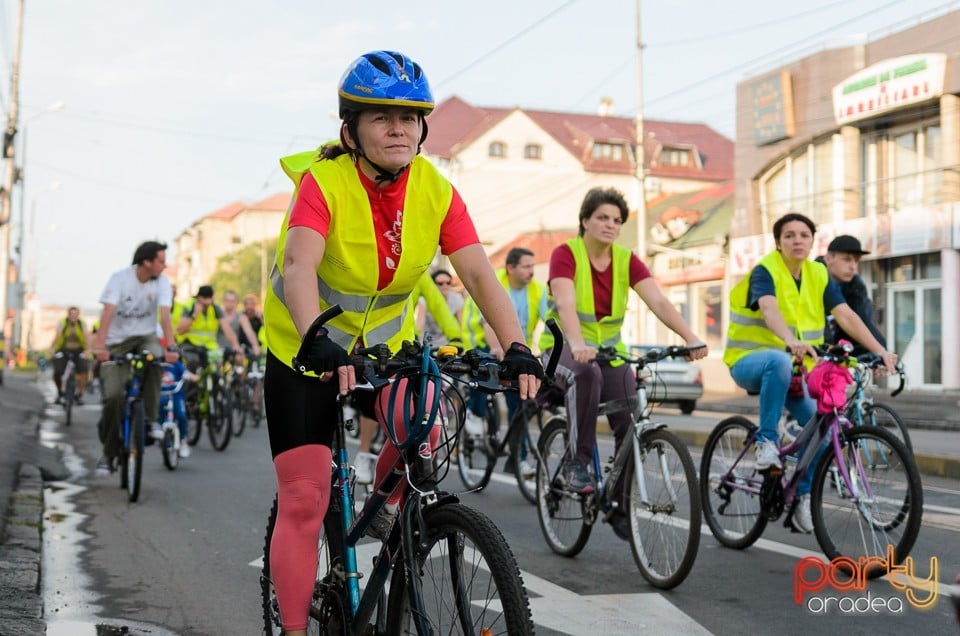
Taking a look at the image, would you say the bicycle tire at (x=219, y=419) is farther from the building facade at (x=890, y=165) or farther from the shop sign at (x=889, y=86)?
the shop sign at (x=889, y=86)

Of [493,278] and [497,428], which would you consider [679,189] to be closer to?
[497,428]

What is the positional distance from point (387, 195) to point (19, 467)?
291 inches

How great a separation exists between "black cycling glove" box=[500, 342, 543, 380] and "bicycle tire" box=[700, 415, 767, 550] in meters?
3.33

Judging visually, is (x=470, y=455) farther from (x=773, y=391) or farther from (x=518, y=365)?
(x=518, y=365)

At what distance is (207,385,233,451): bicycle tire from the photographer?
42.6 ft

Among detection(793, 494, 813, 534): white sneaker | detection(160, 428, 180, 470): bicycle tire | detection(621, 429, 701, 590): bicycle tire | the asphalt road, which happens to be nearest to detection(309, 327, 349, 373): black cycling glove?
the asphalt road

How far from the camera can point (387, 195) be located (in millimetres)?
3631

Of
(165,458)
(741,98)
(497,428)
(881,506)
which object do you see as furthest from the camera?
(741,98)

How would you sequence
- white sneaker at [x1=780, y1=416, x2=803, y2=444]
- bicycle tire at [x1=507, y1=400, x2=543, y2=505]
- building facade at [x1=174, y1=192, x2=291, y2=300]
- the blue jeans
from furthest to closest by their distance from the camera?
building facade at [x1=174, y1=192, x2=291, y2=300], bicycle tire at [x1=507, y1=400, x2=543, y2=505], white sneaker at [x1=780, y1=416, x2=803, y2=444], the blue jeans

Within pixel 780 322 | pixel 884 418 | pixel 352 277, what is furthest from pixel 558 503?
pixel 352 277

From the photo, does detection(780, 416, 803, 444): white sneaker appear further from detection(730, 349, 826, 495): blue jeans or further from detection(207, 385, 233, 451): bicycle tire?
detection(207, 385, 233, 451): bicycle tire

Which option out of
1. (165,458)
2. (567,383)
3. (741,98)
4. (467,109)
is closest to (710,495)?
(567,383)

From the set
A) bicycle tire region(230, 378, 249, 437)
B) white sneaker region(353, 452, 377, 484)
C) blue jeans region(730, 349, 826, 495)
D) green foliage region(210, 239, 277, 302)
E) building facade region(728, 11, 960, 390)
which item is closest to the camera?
blue jeans region(730, 349, 826, 495)

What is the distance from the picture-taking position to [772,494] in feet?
→ 20.3
